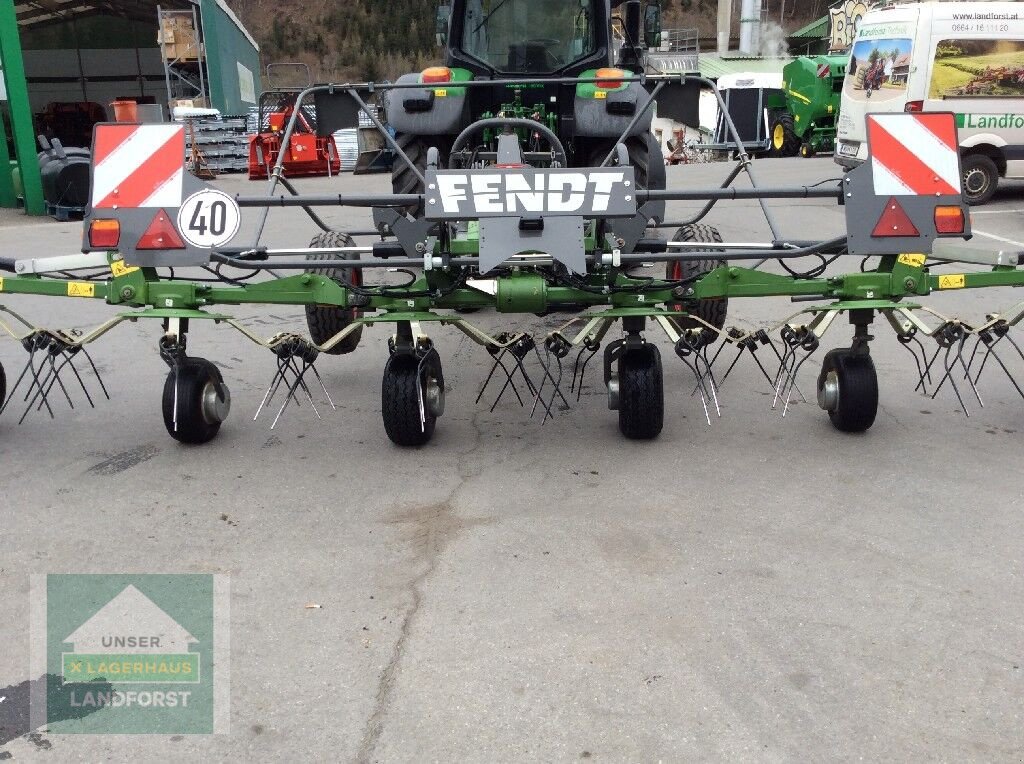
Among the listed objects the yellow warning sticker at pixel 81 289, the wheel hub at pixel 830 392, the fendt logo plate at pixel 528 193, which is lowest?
the wheel hub at pixel 830 392

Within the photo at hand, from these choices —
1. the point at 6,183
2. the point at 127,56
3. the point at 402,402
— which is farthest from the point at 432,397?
the point at 127,56

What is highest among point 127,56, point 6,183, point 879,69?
point 127,56

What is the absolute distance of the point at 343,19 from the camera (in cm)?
5253

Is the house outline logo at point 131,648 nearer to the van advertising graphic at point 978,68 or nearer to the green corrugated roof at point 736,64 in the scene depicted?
the van advertising graphic at point 978,68

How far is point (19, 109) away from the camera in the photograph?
14211 millimetres

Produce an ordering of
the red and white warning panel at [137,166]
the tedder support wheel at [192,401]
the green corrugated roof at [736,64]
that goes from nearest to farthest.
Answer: the red and white warning panel at [137,166] → the tedder support wheel at [192,401] → the green corrugated roof at [736,64]

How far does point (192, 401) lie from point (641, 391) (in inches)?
77.0

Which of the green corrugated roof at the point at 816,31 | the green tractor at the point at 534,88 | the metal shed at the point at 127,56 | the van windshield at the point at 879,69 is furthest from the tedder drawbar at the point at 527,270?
the green corrugated roof at the point at 816,31

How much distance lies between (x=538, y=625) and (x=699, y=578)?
602 mm

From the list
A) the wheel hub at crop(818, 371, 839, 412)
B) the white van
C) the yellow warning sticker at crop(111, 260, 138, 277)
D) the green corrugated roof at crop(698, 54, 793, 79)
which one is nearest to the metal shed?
the yellow warning sticker at crop(111, 260, 138, 277)

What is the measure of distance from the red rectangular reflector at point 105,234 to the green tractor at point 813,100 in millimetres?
19190

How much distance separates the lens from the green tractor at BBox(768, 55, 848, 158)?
861 inches

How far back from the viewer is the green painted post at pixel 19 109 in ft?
45.8

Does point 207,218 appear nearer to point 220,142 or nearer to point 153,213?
point 153,213
